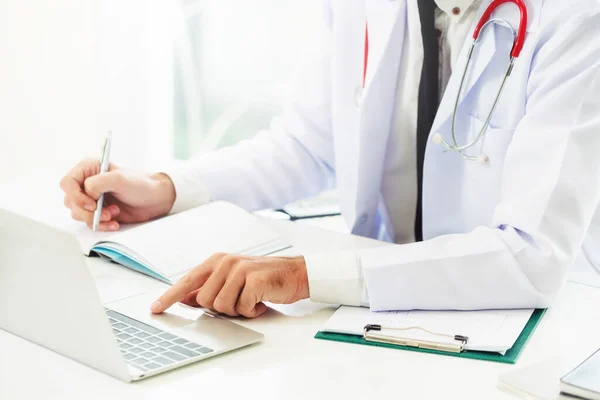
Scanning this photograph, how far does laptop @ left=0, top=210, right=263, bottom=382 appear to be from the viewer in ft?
2.88

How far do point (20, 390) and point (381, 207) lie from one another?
99 cm

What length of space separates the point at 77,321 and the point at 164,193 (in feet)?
2.27

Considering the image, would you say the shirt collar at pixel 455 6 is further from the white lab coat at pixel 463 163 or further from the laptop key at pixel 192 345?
the laptop key at pixel 192 345

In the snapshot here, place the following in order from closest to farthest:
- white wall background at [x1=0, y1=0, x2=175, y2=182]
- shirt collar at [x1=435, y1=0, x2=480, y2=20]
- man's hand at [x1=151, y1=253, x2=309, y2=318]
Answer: man's hand at [x1=151, y1=253, x2=309, y2=318], shirt collar at [x1=435, y1=0, x2=480, y2=20], white wall background at [x1=0, y1=0, x2=175, y2=182]

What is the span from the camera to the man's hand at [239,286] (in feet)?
3.54

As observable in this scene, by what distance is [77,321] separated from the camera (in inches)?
35.6

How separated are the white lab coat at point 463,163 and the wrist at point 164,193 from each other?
8cm

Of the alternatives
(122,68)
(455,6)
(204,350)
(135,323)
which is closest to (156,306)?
(135,323)

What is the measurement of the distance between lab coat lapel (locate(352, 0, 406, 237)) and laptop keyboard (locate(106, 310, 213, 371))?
0.69m

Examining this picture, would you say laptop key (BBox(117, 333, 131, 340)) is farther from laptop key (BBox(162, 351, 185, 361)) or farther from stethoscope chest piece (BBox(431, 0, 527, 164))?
stethoscope chest piece (BBox(431, 0, 527, 164))

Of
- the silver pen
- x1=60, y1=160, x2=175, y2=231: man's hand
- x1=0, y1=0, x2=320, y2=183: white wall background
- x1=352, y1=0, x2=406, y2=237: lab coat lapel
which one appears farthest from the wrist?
x1=0, y1=0, x2=320, y2=183: white wall background

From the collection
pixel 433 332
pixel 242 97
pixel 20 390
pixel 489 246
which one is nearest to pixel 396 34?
pixel 489 246

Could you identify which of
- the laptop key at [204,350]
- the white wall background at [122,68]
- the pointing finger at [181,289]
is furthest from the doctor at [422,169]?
the white wall background at [122,68]

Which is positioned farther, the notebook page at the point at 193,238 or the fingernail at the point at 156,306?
the notebook page at the point at 193,238
